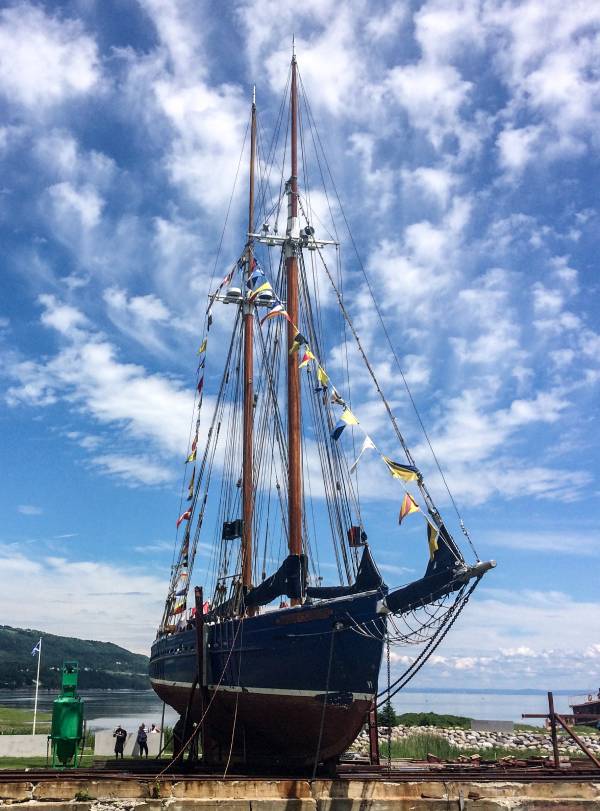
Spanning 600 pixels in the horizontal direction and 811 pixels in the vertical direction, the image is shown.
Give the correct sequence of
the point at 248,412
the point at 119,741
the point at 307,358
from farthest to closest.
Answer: the point at 248,412 → the point at 119,741 → the point at 307,358

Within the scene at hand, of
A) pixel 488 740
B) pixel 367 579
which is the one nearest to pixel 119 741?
pixel 367 579

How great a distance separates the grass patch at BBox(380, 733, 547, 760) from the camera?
2962cm

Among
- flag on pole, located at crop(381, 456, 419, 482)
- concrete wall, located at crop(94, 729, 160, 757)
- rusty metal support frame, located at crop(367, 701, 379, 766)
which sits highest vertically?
flag on pole, located at crop(381, 456, 419, 482)

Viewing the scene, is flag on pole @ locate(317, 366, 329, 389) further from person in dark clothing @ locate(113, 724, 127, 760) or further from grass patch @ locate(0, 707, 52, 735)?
grass patch @ locate(0, 707, 52, 735)

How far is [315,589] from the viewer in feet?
74.7

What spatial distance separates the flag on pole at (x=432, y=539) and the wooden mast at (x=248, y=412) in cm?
1012

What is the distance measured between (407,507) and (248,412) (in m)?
16.1

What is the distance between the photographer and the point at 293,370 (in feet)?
89.4

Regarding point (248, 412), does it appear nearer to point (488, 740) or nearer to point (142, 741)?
point (142, 741)

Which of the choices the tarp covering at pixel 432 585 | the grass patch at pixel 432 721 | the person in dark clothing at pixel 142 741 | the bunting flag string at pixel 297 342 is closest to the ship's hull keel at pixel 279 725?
the tarp covering at pixel 432 585

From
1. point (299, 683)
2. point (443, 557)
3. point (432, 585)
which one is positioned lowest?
point (299, 683)

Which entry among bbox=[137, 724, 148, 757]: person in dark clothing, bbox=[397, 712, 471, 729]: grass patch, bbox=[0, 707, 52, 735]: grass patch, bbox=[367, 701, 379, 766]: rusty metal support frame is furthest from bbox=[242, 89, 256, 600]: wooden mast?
bbox=[397, 712, 471, 729]: grass patch

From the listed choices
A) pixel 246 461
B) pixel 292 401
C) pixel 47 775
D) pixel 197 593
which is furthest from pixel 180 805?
pixel 246 461

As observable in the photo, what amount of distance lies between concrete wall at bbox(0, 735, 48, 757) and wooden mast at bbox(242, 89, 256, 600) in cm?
955
